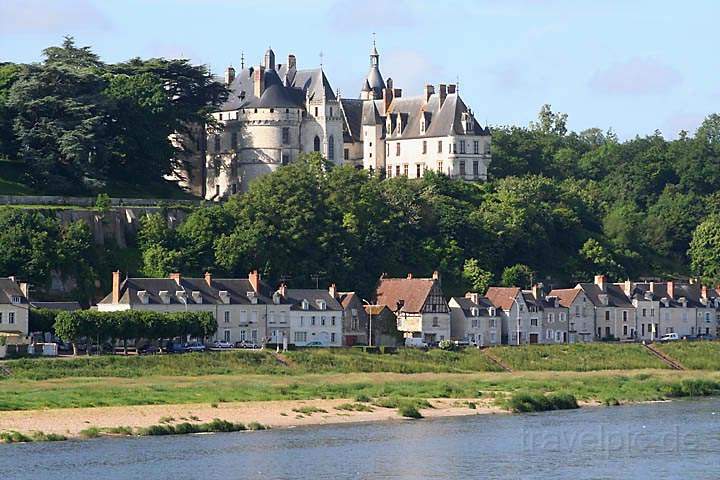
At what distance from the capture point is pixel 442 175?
122 meters

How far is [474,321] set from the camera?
332 ft

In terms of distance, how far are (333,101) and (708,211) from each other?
32.9m

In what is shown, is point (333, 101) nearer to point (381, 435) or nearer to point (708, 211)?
point (708, 211)

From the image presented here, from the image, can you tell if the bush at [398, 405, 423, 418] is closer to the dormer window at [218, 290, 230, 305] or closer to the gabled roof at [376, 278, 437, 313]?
the dormer window at [218, 290, 230, 305]

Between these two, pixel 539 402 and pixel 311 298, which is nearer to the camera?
pixel 539 402

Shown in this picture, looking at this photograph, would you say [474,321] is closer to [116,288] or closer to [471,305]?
[471,305]

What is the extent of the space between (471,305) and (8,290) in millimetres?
26871

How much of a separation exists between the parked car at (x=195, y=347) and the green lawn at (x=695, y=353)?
26847 mm

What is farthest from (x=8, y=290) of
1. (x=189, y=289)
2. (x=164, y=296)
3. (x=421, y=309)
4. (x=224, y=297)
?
(x=421, y=309)

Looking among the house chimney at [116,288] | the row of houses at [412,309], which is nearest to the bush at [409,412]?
the row of houses at [412,309]

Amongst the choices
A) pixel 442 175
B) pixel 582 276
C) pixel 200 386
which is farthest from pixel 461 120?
pixel 200 386

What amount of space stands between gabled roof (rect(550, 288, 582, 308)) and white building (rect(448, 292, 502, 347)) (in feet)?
19.0

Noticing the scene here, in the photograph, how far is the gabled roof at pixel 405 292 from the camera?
99562mm

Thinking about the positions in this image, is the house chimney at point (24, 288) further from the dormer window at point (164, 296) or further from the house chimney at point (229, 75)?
the house chimney at point (229, 75)
